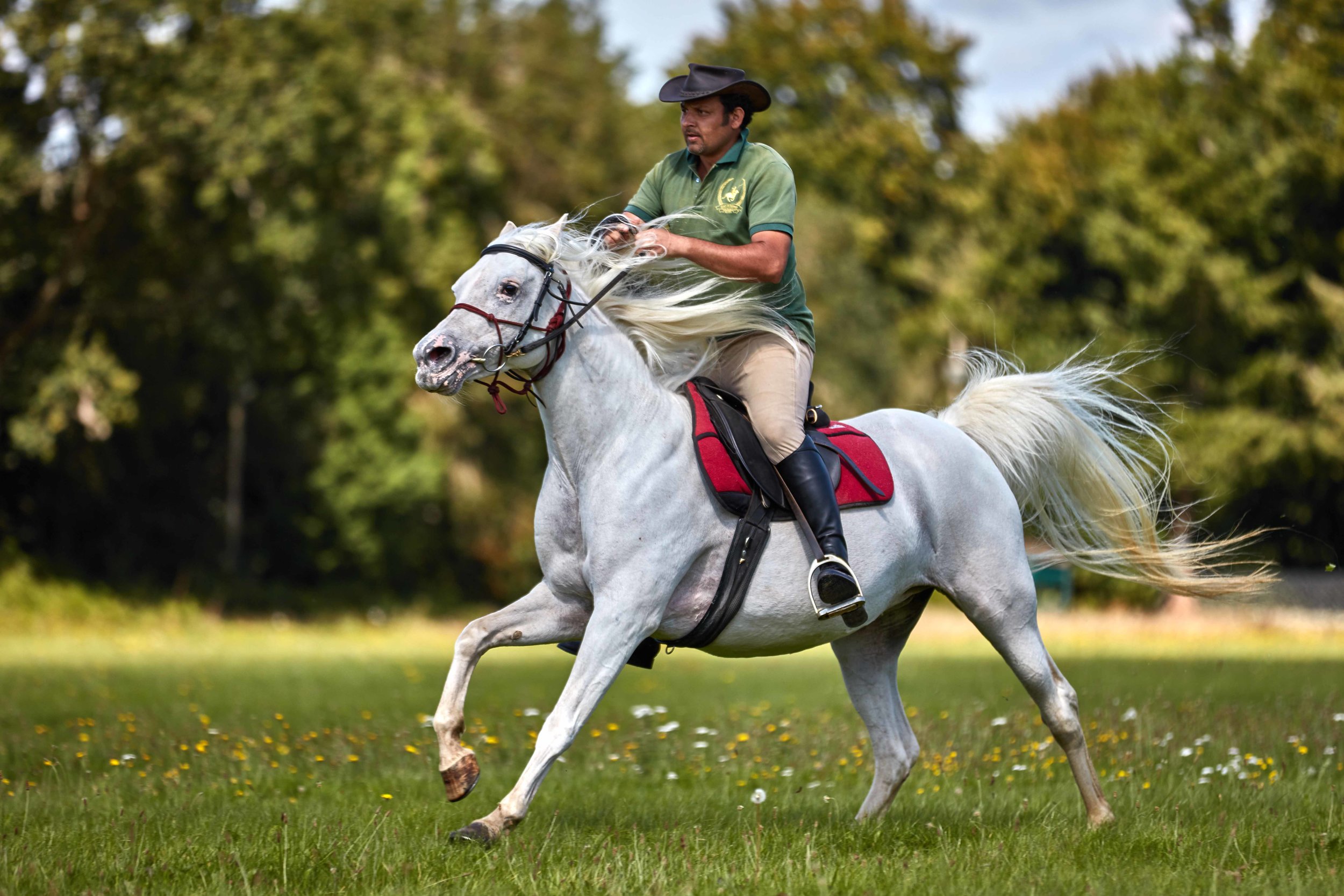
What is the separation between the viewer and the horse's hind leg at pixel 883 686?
7.36 meters

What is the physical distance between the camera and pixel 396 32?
40125 mm

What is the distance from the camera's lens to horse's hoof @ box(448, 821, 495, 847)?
5.59 metres

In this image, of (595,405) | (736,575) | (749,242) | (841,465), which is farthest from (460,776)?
(749,242)

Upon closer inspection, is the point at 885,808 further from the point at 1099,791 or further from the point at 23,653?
the point at 23,653

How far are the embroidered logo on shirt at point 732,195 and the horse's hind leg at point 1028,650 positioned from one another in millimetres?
2353

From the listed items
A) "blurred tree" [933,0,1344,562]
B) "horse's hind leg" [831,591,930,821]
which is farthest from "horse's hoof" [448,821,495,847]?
"blurred tree" [933,0,1344,562]

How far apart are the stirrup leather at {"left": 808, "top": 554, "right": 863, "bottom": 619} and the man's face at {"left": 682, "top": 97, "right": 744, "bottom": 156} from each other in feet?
6.81

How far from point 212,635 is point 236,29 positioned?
13.1 m

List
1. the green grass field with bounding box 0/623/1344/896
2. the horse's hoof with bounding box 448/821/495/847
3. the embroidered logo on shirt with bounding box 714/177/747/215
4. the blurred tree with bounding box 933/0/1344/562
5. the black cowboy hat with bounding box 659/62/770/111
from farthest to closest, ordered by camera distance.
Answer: the blurred tree with bounding box 933/0/1344/562, the embroidered logo on shirt with bounding box 714/177/747/215, the black cowboy hat with bounding box 659/62/770/111, the horse's hoof with bounding box 448/821/495/847, the green grass field with bounding box 0/623/1344/896

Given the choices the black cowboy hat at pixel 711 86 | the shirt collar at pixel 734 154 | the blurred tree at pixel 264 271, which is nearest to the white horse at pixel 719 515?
the shirt collar at pixel 734 154

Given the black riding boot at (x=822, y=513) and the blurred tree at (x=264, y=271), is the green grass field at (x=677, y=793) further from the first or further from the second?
the blurred tree at (x=264, y=271)

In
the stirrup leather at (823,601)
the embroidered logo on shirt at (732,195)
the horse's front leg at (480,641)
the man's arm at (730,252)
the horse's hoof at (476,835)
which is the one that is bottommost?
the horse's hoof at (476,835)

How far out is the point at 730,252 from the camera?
6.32 meters

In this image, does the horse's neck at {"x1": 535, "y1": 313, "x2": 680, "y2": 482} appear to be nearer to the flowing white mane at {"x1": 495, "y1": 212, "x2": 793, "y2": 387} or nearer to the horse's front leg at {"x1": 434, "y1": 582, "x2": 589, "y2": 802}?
the flowing white mane at {"x1": 495, "y1": 212, "x2": 793, "y2": 387}
